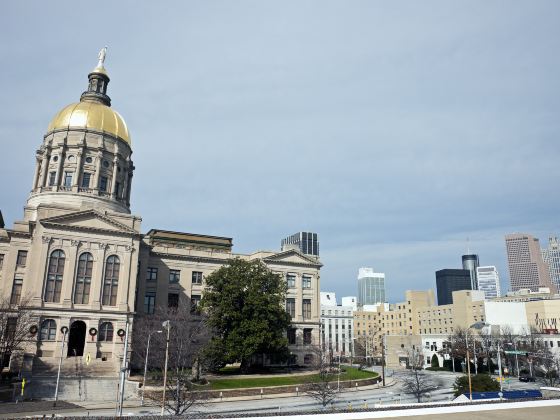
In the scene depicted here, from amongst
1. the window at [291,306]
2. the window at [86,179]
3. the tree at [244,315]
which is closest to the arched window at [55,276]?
the tree at [244,315]

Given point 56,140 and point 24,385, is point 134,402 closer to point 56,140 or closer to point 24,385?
point 24,385

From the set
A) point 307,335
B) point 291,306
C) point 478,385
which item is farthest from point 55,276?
point 478,385

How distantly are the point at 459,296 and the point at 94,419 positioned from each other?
120789mm

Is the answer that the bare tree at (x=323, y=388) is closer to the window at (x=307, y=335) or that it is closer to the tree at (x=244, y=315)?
the tree at (x=244, y=315)

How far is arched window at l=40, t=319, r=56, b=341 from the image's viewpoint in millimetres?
62125

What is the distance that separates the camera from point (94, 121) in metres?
85.9

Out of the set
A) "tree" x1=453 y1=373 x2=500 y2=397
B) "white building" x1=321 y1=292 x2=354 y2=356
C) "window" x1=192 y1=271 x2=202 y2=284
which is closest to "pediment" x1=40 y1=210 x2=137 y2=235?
"window" x1=192 y1=271 x2=202 y2=284

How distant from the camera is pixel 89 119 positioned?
3374 inches

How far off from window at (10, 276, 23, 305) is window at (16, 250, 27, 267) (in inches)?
80.4

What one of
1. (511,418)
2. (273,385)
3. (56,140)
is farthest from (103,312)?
(511,418)

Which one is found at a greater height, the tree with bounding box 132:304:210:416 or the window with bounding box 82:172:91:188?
the window with bounding box 82:172:91:188

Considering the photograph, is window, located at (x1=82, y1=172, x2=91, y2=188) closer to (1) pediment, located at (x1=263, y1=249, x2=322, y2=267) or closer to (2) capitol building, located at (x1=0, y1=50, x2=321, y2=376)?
(2) capitol building, located at (x1=0, y1=50, x2=321, y2=376)

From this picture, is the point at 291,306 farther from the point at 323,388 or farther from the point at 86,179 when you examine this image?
the point at 86,179

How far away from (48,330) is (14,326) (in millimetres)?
5681
